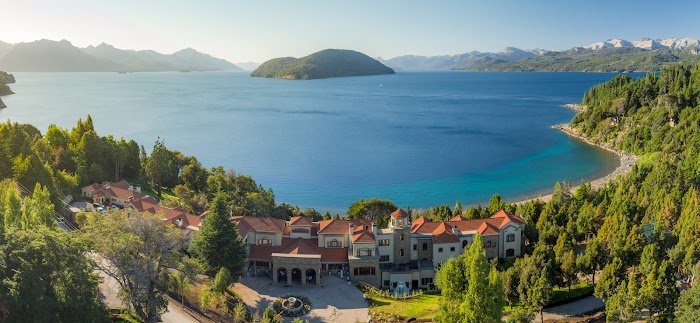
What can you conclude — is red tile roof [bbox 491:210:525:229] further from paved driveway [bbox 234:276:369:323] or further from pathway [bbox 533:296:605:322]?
paved driveway [bbox 234:276:369:323]

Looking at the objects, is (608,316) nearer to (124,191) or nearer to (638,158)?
(124,191)

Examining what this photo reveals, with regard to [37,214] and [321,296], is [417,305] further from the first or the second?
[37,214]

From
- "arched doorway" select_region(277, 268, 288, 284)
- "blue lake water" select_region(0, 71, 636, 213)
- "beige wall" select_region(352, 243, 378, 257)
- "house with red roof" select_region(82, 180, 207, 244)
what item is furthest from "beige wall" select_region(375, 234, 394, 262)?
"blue lake water" select_region(0, 71, 636, 213)

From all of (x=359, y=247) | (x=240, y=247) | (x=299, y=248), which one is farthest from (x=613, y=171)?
(x=240, y=247)

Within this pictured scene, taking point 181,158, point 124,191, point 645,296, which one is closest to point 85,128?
point 181,158

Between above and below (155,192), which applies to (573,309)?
below

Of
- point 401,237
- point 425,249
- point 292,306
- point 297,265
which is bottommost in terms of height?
point 292,306

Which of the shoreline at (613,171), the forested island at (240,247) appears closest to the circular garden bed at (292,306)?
the forested island at (240,247)

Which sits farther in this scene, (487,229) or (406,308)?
(487,229)
